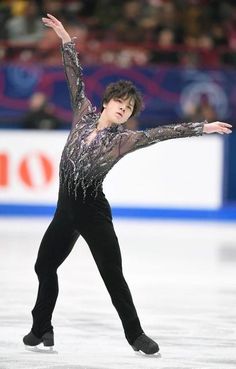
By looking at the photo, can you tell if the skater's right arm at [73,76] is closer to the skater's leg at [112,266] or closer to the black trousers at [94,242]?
the black trousers at [94,242]

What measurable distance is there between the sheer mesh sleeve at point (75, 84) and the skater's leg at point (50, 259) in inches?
22.0

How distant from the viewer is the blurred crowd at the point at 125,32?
15.0 meters

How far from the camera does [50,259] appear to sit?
5648mm

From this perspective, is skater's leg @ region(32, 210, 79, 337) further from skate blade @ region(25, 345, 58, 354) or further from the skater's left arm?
the skater's left arm

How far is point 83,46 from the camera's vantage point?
49.9 ft

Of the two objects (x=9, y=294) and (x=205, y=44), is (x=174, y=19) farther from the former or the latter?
(x=9, y=294)

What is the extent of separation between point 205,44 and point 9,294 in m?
8.70

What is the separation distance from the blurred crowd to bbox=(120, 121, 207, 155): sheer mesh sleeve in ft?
29.9

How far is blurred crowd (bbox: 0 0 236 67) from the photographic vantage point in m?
15.0

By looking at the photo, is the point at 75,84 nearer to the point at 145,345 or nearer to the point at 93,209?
the point at 93,209

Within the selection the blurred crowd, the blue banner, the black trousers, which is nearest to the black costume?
the black trousers

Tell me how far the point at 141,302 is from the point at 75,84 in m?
2.29

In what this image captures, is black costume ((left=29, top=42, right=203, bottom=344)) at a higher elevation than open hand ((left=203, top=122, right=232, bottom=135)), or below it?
below

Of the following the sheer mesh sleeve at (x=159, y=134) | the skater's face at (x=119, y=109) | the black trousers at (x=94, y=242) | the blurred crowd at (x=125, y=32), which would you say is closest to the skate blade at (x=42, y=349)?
the black trousers at (x=94, y=242)
